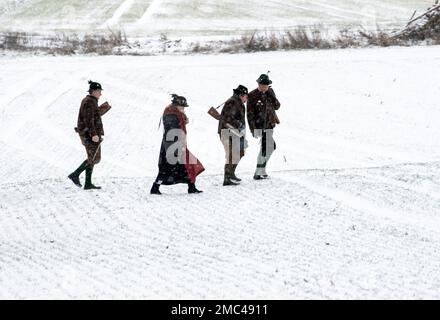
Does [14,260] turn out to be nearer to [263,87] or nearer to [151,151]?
[263,87]

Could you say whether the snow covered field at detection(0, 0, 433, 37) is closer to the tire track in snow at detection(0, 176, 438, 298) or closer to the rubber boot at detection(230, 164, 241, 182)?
the rubber boot at detection(230, 164, 241, 182)

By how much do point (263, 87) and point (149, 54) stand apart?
43.4 feet

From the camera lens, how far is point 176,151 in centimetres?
1025

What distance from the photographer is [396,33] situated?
2519 centimetres

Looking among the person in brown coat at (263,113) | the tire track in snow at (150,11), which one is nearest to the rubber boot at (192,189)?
the person in brown coat at (263,113)

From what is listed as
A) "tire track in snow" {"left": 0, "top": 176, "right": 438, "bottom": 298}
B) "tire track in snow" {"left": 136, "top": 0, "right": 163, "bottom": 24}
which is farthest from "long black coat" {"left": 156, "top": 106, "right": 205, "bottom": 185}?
"tire track in snow" {"left": 136, "top": 0, "right": 163, "bottom": 24}

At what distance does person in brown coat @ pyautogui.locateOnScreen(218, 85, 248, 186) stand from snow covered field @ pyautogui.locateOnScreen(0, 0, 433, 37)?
57.3 feet

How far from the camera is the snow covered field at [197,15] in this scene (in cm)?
2944

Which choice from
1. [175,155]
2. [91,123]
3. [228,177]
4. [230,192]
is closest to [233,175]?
[228,177]

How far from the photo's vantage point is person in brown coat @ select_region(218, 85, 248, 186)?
35.0ft

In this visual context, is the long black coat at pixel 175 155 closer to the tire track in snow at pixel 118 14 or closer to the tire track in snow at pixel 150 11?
the tire track in snow at pixel 118 14

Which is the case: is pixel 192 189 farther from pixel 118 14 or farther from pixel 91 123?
pixel 118 14

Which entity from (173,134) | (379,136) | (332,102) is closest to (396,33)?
(332,102)

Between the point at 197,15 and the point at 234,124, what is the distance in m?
22.2
